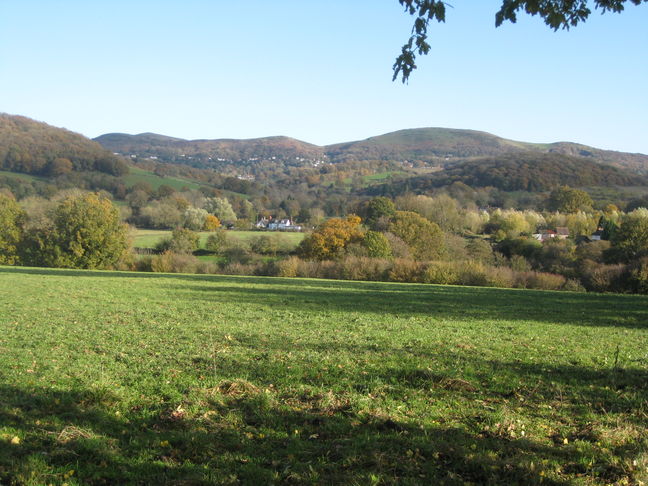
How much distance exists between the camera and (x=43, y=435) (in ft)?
18.7

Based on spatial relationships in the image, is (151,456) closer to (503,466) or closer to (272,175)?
(503,466)

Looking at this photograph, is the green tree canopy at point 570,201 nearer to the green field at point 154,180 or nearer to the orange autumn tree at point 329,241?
the orange autumn tree at point 329,241

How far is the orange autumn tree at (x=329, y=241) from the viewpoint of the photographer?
5947 cm

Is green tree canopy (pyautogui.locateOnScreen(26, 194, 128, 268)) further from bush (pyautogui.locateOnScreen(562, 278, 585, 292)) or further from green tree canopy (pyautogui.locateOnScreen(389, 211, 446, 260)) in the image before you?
bush (pyautogui.locateOnScreen(562, 278, 585, 292))

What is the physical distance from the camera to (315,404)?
678 centimetres

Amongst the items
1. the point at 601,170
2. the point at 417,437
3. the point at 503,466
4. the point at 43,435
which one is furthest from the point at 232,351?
the point at 601,170

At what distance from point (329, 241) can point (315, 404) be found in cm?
5368

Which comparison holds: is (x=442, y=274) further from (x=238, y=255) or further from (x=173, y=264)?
(x=173, y=264)

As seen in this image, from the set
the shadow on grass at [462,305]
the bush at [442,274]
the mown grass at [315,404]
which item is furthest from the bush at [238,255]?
the mown grass at [315,404]

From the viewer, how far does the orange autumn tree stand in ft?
195

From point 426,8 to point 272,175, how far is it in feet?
605

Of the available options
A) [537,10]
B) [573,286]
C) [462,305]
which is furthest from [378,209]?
[537,10]

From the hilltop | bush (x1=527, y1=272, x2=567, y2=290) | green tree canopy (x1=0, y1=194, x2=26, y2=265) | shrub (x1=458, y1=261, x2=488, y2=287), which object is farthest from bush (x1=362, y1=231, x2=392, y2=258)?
the hilltop

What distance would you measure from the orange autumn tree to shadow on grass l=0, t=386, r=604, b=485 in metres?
51.6
